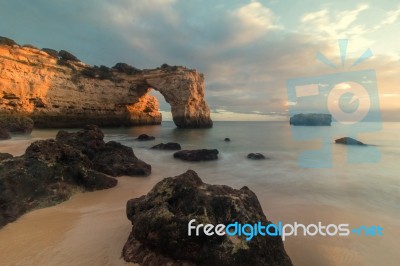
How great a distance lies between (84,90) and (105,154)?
29.2 metres

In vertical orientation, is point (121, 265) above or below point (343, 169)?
above

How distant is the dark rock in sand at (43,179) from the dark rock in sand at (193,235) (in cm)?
242

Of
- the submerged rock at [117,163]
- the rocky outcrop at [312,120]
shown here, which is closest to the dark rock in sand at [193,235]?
the submerged rock at [117,163]

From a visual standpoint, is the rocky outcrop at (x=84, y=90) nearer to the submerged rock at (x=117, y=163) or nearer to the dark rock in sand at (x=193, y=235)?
the submerged rock at (x=117, y=163)

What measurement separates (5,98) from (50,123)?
18.2ft

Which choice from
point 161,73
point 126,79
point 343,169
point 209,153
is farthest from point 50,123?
point 343,169

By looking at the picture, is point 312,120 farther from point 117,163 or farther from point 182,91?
point 117,163

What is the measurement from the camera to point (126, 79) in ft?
128

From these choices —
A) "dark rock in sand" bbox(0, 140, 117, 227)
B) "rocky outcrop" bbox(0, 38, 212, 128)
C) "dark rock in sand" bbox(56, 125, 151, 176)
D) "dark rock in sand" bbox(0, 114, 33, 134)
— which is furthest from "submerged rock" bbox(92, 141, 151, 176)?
"rocky outcrop" bbox(0, 38, 212, 128)

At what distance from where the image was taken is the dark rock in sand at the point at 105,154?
7.09 metres

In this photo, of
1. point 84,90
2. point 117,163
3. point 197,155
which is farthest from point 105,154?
point 84,90

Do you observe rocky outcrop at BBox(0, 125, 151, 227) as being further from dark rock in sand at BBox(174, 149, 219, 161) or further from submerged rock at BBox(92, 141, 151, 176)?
dark rock in sand at BBox(174, 149, 219, 161)

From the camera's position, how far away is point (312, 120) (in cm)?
8706

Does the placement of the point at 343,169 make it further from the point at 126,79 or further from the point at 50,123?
the point at 126,79
